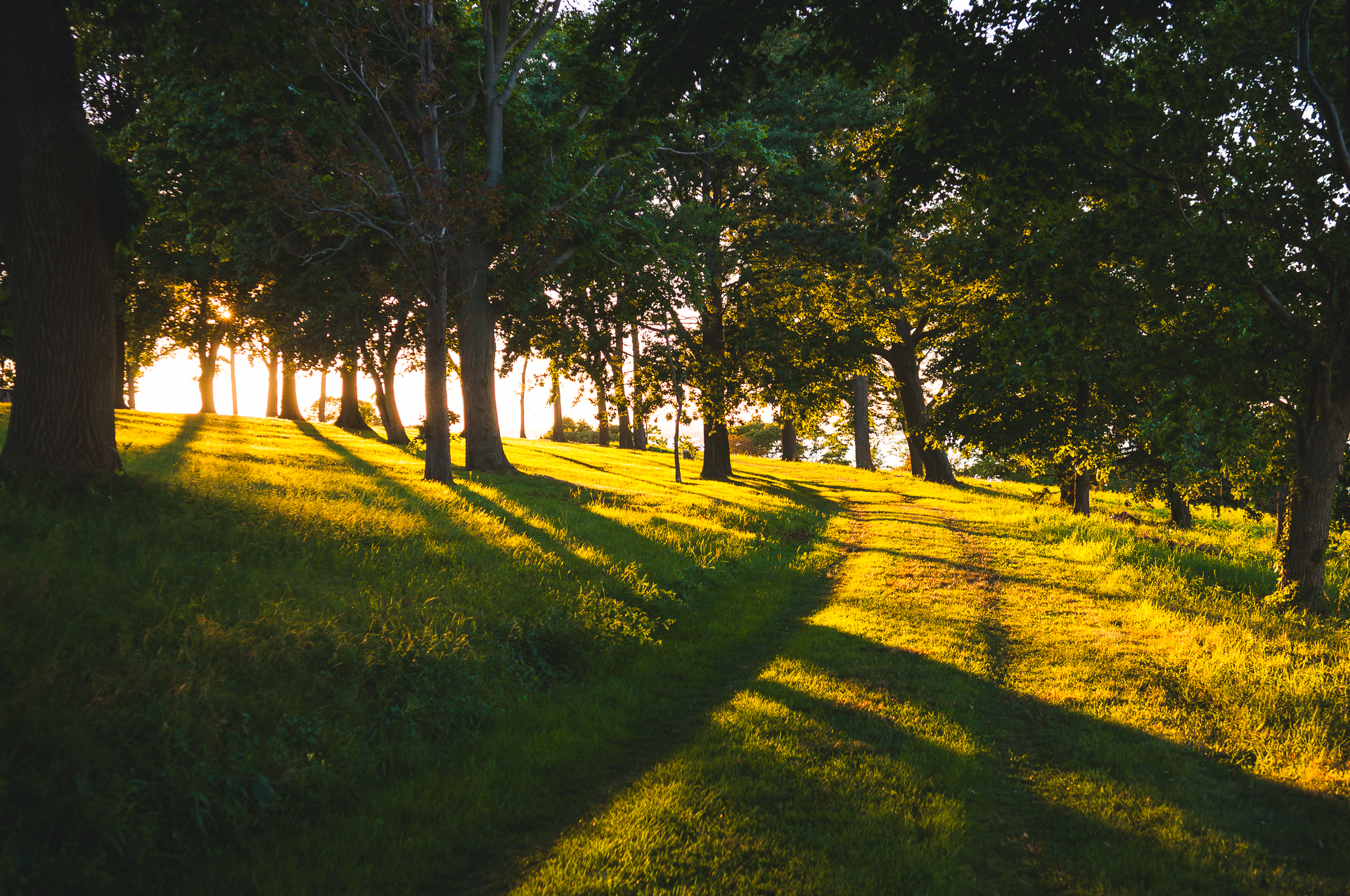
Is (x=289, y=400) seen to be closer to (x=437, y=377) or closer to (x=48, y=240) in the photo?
(x=437, y=377)

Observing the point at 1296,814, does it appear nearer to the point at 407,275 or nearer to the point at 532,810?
the point at 532,810

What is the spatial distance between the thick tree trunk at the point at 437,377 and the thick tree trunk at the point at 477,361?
167 centimetres

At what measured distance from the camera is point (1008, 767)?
513cm

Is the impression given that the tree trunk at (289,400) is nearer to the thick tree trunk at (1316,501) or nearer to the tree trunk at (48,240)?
the tree trunk at (48,240)

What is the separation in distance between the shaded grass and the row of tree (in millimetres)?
2420

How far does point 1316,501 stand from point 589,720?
10.8 m

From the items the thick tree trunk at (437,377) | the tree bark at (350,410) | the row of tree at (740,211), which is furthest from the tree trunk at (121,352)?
the thick tree trunk at (437,377)

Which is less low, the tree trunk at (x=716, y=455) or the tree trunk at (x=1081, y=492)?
the tree trunk at (x=716, y=455)

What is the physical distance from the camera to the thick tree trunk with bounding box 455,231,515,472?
58.1 ft

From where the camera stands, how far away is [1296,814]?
177 inches

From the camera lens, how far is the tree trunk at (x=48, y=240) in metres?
7.49

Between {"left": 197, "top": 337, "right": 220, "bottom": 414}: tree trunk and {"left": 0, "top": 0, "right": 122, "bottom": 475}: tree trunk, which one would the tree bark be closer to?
{"left": 197, "top": 337, "right": 220, "bottom": 414}: tree trunk

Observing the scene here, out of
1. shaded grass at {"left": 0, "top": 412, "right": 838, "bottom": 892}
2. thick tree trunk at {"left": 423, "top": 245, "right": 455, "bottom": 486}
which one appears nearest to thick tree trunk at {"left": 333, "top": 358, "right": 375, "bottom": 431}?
thick tree trunk at {"left": 423, "top": 245, "right": 455, "bottom": 486}

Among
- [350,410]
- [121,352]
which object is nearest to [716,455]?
[350,410]
